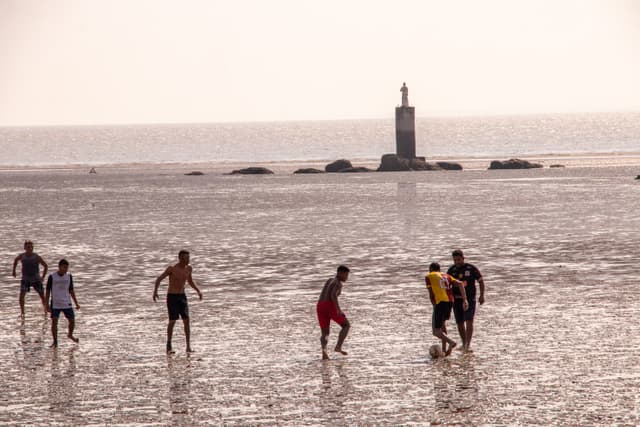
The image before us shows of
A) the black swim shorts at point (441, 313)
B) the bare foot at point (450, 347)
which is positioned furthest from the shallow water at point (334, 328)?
the black swim shorts at point (441, 313)

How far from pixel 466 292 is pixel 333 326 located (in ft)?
11.7

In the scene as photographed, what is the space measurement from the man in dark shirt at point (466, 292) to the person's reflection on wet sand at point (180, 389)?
4227mm

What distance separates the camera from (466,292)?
16984 mm

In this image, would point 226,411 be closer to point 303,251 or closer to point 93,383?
point 93,383

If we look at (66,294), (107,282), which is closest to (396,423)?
(66,294)

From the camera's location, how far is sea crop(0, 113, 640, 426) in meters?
13.7

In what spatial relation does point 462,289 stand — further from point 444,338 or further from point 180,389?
point 180,389

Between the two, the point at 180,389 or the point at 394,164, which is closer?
the point at 180,389

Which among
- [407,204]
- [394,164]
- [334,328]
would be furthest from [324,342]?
[394,164]

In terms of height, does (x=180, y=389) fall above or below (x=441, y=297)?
below

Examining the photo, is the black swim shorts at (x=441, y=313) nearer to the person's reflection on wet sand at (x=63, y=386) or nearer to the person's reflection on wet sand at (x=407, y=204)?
the person's reflection on wet sand at (x=63, y=386)

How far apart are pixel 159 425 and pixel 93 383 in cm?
265

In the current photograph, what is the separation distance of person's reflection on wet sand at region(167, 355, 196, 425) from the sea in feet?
0.14

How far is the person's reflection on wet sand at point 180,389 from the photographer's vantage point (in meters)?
13.2
